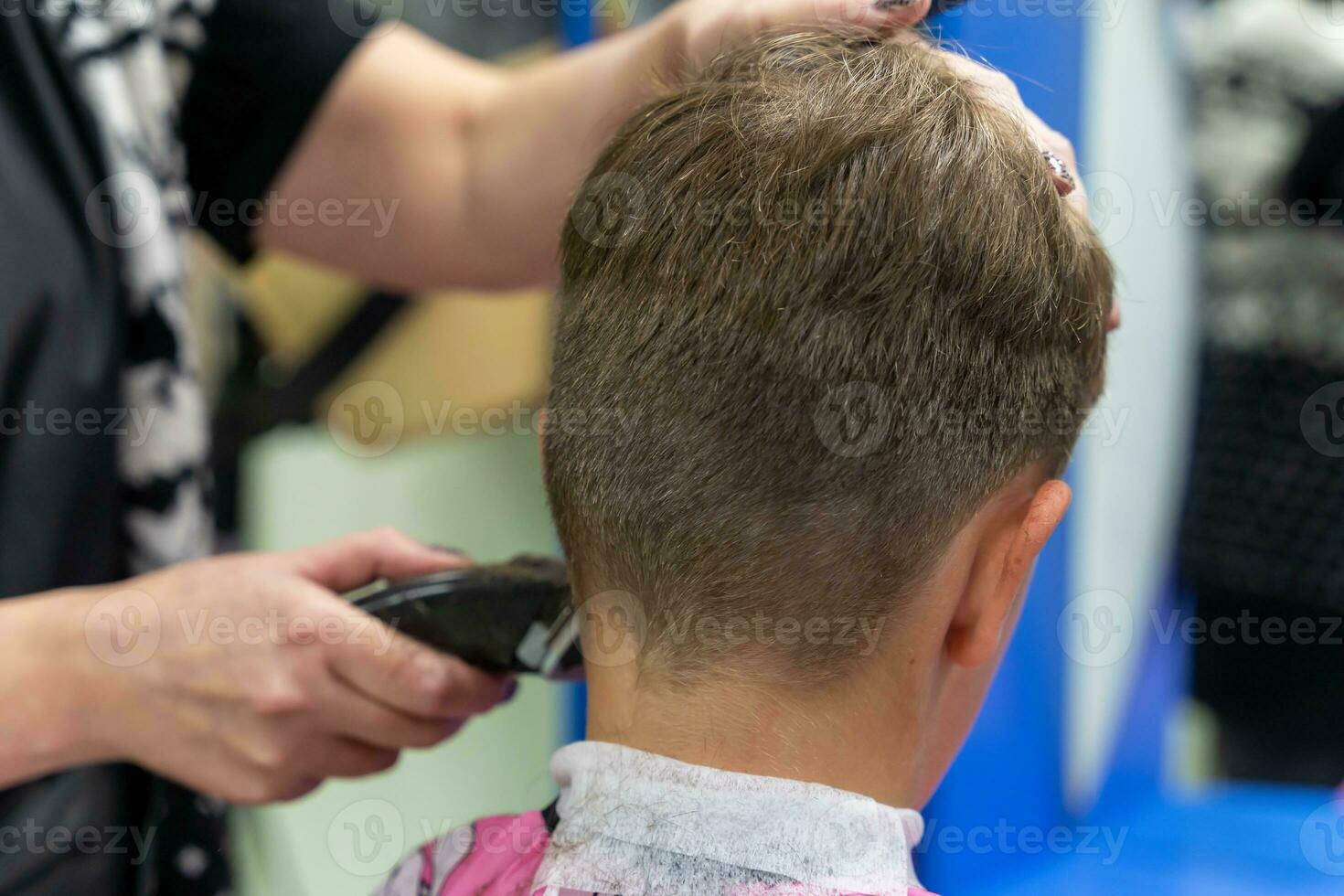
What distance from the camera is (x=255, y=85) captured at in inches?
37.3

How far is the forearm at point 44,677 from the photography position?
72 centimetres

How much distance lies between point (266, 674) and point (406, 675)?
0.30 ft

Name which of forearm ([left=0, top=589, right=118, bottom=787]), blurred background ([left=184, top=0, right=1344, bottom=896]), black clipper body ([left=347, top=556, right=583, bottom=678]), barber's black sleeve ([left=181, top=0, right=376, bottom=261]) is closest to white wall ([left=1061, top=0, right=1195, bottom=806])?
blurred background ([left=184, top=0, right=1344, bottom=896])

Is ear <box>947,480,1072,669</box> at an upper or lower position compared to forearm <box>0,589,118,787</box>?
upper

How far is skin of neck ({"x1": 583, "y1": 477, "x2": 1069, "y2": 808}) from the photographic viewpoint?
56 centimetres

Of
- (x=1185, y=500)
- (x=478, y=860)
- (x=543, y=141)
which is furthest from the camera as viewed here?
(x=1185, y=500)

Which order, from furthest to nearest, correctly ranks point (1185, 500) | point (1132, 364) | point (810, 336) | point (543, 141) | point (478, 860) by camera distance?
point (1185, 500) → point (1132, 364) → point (543, 141) → point (478, 860) → point (810, 336)

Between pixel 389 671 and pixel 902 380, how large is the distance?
0.38 metres

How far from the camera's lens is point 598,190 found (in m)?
0.60

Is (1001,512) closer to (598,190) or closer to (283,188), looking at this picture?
(598,190)

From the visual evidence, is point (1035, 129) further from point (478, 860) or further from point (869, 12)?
point (478, 860)

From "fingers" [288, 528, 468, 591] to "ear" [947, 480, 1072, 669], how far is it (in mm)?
348

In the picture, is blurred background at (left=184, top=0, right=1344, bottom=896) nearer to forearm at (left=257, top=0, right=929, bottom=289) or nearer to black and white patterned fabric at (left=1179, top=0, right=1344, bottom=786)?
black and white patterned fabric at (left=1179, top=0, right=1344, bottom=786)

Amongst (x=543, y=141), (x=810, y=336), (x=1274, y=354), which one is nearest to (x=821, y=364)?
(x=810, y=336)
